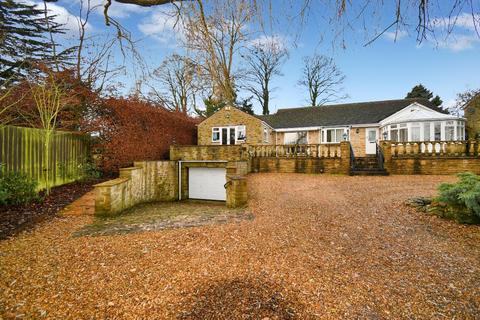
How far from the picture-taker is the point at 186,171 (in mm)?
11672

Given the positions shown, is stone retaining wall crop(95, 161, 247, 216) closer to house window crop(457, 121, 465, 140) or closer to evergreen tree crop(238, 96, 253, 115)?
house window crop(457, 121, 465, 140)

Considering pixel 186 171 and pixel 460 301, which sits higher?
pixel 186 171

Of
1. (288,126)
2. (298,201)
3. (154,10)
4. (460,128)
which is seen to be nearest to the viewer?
(154,10)

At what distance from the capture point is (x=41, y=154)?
731 cm

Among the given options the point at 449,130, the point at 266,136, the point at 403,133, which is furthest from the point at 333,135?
the point at 449,130

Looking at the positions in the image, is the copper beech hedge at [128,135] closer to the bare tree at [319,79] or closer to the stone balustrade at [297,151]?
the stone balustrade at [297,151]

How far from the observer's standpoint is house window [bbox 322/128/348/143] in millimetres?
18875

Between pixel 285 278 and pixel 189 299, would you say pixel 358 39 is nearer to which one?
pixel 285 278

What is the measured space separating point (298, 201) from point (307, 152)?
245 inches

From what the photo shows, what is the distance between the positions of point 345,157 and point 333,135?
8.21 metres

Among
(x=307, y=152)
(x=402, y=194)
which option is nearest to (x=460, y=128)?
(x=307, y=152)

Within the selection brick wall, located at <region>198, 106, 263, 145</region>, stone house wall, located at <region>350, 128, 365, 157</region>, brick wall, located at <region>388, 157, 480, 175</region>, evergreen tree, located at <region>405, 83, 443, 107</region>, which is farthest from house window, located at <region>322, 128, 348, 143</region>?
evergreen tree, located at <region>405, 83, 443, 107</region>

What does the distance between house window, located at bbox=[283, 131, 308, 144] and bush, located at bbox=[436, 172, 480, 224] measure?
15008mm

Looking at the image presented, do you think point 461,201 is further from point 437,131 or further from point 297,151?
Result: point 437,131
